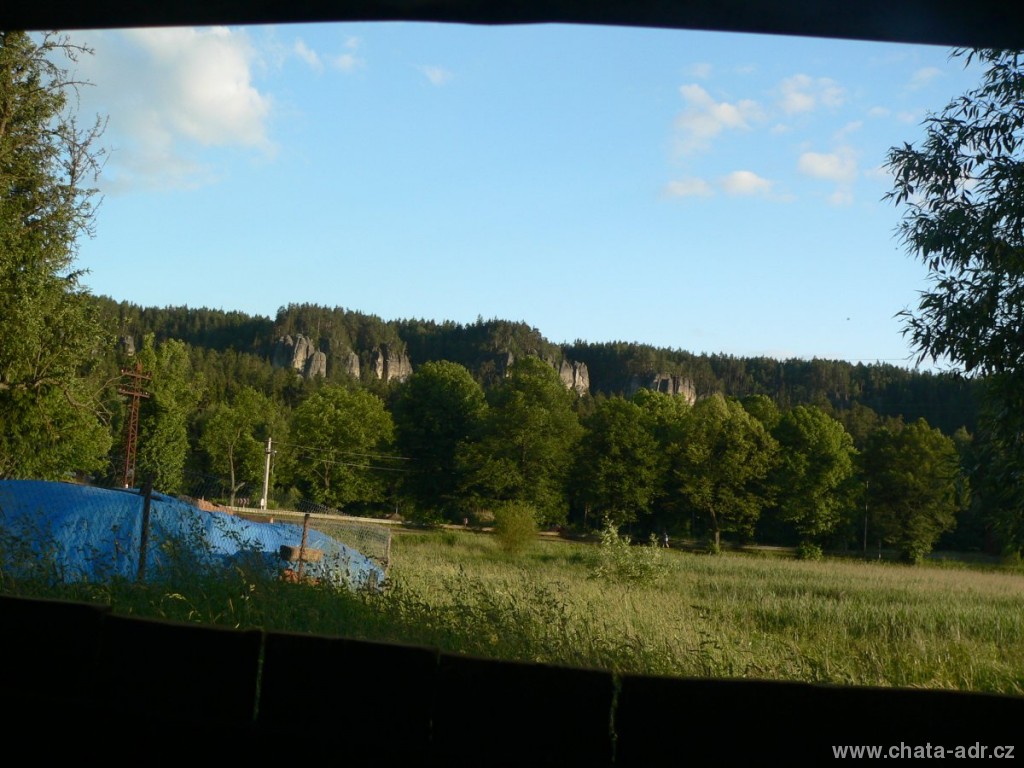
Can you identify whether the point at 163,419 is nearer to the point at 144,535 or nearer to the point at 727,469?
the point at 727,469

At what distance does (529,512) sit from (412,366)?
13640cm

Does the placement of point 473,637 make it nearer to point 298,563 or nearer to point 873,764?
point 298,563

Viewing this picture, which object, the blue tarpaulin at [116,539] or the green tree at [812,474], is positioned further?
the green tree at [812,474]

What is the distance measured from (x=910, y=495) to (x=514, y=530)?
116ft

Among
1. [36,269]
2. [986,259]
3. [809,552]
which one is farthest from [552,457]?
[986,259]

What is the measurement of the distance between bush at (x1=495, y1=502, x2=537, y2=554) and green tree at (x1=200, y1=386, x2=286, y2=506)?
41003mm

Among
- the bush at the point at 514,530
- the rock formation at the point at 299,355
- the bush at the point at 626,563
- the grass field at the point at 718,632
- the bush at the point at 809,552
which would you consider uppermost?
the rock formation at the point at 299,355

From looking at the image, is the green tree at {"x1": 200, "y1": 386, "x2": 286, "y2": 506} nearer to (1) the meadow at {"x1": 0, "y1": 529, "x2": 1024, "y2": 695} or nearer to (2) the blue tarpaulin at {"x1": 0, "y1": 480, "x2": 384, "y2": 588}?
(2) the blue tarpaulin at {"x1": 0, "y1": 480, "x2": 384, "y2": 588}

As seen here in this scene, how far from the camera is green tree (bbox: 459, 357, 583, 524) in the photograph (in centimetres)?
5884

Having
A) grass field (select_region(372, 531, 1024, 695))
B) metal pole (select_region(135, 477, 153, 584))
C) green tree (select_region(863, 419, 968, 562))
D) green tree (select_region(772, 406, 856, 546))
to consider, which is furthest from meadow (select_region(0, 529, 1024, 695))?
green tree (select_region(863, 419, 968, 562))

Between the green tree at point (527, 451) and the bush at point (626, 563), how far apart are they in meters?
32.8

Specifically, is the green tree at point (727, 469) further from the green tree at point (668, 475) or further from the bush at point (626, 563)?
the bush at point (626, 563)

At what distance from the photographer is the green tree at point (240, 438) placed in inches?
3086

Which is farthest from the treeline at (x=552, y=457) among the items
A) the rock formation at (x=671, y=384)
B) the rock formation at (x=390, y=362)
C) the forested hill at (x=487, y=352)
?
the rock formation at (x=390, y=362)
